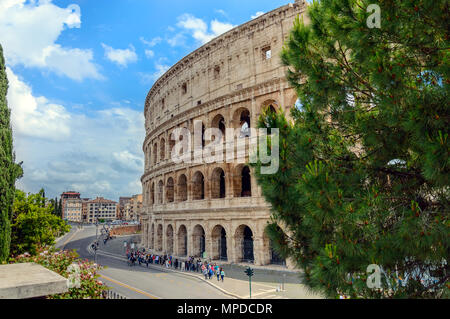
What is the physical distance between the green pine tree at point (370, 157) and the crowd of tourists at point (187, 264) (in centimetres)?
1654

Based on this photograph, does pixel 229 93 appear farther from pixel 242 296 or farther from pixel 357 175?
pixel 357 175

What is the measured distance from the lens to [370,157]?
615cm

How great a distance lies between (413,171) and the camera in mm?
5832

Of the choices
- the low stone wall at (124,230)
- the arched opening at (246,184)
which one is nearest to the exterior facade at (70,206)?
the low stone wall at (124,230)

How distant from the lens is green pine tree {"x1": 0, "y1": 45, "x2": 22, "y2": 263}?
11.7 metres

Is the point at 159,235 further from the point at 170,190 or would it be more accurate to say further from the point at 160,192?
the point at 170,190

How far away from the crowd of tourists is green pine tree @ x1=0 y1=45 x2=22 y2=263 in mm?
13297

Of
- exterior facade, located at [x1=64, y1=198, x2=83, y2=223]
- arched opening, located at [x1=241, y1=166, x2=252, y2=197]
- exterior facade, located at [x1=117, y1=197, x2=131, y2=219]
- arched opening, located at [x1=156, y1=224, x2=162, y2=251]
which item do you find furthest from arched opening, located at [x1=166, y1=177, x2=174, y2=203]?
exterior facade, located at [x1=64, y1=198, x2=83, y2=223]

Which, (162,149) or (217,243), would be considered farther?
(162,149)

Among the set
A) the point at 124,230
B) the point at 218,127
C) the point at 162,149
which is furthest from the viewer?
the point at 124,230

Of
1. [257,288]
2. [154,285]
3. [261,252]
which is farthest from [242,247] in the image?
[154,285]

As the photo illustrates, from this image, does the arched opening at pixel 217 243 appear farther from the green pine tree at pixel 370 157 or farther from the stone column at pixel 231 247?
the green pine tree at pixel 370 157

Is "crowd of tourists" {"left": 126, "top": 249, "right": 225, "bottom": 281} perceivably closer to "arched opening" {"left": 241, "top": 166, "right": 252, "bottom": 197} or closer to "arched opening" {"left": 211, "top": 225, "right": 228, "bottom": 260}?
"arched opening" {"left": 211, "top": 225, "right": 228, "bottom": 260}

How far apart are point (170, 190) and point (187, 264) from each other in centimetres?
1032
